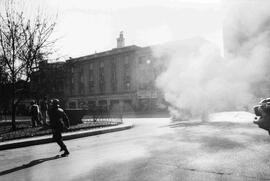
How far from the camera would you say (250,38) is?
308 inches

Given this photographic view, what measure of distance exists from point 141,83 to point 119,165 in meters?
39.6

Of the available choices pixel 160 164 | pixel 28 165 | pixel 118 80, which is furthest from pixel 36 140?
pixel 118 80

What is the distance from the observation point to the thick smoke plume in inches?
299

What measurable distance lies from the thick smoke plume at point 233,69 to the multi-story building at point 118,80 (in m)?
21.8

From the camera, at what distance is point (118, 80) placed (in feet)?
156

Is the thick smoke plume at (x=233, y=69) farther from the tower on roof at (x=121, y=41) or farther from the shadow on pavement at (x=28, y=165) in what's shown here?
the tower on roof at (x=121, y=41)

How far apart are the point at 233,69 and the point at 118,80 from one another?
1461 inches

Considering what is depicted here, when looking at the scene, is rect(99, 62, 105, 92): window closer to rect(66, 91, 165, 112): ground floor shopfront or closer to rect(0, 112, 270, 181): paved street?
rect(66, 91, 165, 112): ground floor shopfront

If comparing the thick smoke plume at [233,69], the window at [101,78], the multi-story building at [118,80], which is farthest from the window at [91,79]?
the thick smoke plume at [233,69]

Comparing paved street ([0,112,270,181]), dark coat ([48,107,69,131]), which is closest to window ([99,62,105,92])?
dark coat ([48,107,69,131])

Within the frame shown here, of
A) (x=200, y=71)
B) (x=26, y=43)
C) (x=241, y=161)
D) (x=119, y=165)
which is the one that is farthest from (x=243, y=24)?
(x=26, y=43)

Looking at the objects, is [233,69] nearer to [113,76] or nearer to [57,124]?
[57,124]

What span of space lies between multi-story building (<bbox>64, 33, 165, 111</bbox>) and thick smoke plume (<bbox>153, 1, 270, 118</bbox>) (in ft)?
71.6

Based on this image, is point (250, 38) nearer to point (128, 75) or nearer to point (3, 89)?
point (3, 89)
